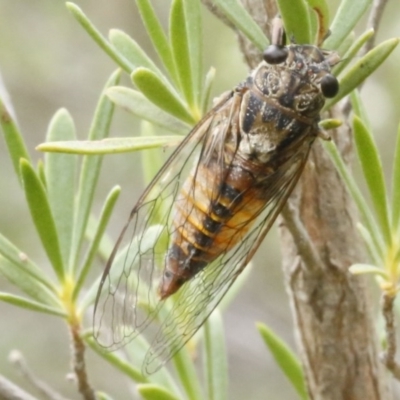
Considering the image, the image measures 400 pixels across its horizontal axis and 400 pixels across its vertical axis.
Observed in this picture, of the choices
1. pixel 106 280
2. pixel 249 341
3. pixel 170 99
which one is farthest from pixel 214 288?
pixel 249 341

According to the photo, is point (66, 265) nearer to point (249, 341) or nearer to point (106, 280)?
point (106, 280)

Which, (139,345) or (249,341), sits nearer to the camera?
(139,345)

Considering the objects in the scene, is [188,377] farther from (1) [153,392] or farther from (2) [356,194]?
(2) [356,194]

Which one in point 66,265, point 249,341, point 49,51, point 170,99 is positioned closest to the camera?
point 170,99

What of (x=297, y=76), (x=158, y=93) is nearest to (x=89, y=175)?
(x=158, y=93)

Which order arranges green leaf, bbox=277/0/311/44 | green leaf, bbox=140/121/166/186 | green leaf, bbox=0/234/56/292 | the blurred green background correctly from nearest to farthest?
1. green leaf, bbox=277/0/311/44
2. green leaf, bbox=0/234/56/292
3. green leaf, bbox=140/121/166/186
4. the blurred green background

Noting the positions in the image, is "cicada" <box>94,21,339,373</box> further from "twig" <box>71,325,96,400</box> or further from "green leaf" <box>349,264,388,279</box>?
"green leaf" <box>349,264,388,279</box>

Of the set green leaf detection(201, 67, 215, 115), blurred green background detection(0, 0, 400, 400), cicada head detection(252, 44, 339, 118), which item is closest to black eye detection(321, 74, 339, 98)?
cicada head detection(252, 44, 339, 118)
